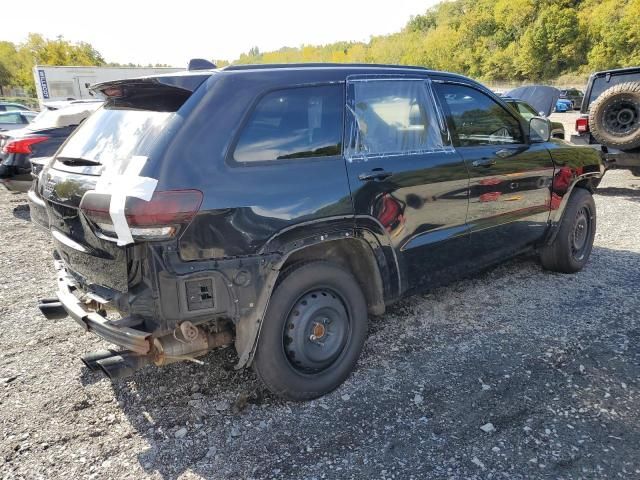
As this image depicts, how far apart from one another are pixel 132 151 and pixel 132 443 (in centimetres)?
154

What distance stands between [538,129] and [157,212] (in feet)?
11.6

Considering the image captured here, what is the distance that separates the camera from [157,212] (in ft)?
7.19

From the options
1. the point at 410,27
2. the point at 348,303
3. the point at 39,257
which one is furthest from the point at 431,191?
the point at 410,27

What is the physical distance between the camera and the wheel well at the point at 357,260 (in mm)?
2812

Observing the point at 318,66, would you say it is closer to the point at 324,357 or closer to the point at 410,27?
the point at 324,357

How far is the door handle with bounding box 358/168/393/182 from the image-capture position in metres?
2.89

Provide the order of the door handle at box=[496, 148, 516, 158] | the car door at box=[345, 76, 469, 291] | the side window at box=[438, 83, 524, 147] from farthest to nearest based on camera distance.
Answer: the door handle at box=[496, 148, 516, 158] < the side window at box=[438, 83, 524, 147] < the car door at box=[345, 76, 469, 291]

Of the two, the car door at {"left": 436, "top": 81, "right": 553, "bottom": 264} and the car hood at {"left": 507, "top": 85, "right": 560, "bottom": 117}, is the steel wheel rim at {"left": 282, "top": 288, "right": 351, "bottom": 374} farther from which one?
the car hood at {"left": 507, "top": 85, "right": 560, "bottom": 117}

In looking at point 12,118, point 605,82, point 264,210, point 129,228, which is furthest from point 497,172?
point 12,118

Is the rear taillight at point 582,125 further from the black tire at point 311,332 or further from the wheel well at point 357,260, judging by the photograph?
the black tire at point 311,332

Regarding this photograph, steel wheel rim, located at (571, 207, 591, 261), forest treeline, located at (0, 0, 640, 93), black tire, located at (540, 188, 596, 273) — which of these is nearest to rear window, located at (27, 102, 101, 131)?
black tire, located at (540, 188, 596, 273)

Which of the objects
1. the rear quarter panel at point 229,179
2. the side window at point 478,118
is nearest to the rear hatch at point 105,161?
the rear quarter panel at point 229,179

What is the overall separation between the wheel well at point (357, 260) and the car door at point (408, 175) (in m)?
0.16

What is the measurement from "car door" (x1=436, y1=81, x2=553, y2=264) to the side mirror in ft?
0.19
